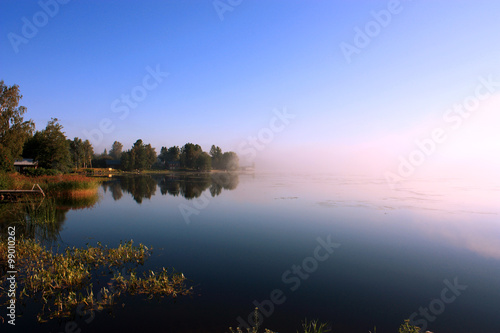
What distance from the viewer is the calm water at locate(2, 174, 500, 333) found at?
691 cm

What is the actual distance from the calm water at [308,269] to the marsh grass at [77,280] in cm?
49

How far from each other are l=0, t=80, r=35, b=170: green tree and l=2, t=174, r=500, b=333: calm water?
2143 cm

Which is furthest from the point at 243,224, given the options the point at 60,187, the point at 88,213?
the point at 60,187

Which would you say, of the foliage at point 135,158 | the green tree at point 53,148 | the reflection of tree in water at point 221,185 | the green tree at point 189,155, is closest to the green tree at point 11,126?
the green tree at point 53,148

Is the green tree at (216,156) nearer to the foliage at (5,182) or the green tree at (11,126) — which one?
the green tree at (11,126)

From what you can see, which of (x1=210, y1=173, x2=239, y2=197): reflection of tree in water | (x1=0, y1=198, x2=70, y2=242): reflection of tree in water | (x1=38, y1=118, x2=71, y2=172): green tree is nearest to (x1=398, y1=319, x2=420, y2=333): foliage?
(x1=0, y1=198, x2=70, y2=242): reflection of tree in water

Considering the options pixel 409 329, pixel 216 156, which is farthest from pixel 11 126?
pixel 216 156

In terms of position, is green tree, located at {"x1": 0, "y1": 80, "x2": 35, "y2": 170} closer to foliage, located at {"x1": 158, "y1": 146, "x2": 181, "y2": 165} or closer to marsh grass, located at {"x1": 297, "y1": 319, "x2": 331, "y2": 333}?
marsh grass, located at {"x1": 297, "y1": 319, "x2": 331, "y2": 333}

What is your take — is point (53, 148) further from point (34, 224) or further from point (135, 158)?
point (135, 158)

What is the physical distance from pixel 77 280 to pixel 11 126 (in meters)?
38.4

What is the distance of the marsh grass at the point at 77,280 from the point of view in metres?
7.15

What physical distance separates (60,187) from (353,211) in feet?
99.6

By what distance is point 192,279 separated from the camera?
9.09m

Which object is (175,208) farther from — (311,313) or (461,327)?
(461,327)
